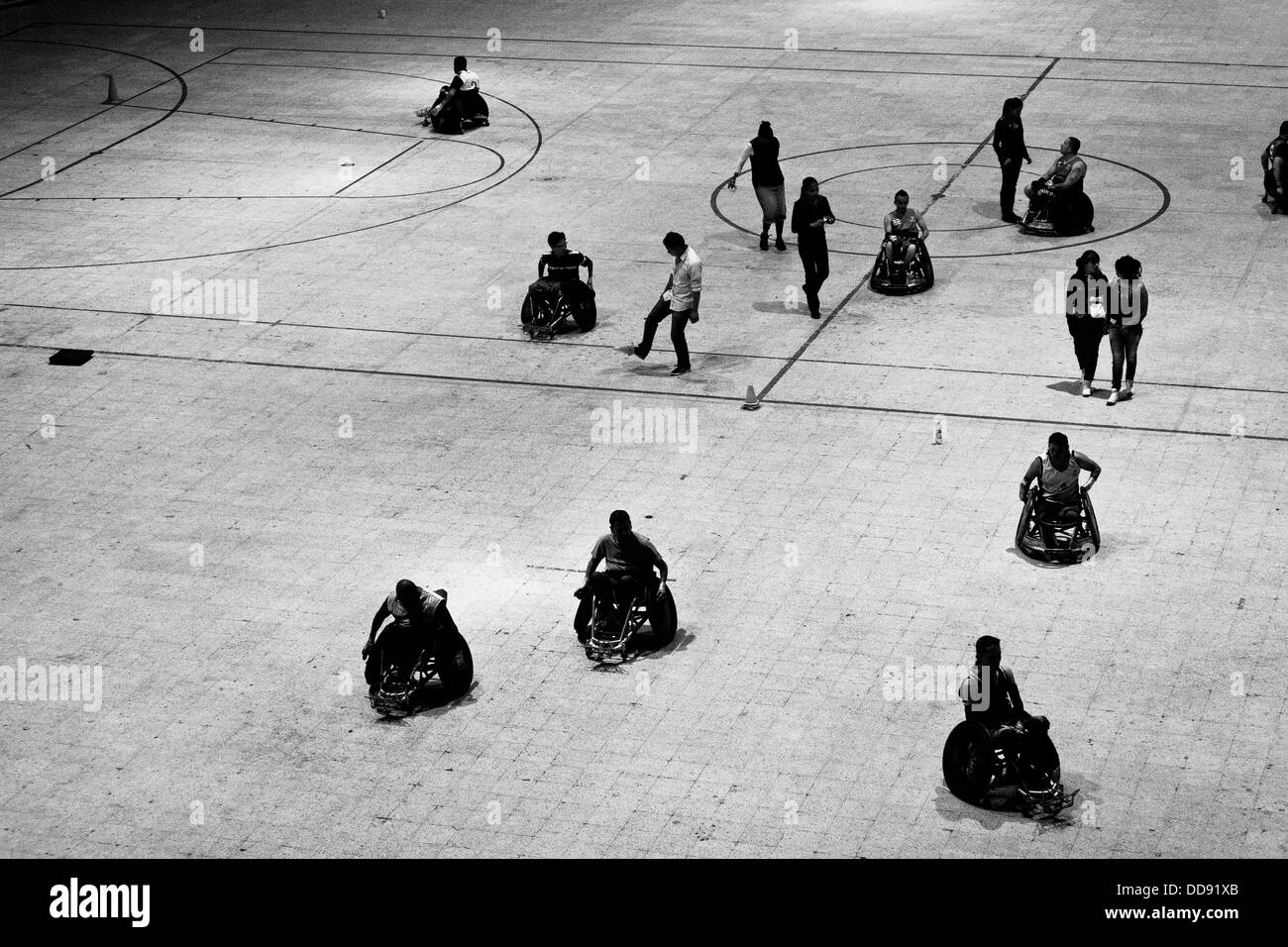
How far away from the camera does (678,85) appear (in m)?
37.8

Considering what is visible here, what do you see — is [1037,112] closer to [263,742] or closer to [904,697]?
[904,697]

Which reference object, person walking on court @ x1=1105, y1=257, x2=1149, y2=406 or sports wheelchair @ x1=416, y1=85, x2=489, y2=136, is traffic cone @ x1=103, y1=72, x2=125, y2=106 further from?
person walking on court @ x1=1105, y1=257, x2=1149, y2=406

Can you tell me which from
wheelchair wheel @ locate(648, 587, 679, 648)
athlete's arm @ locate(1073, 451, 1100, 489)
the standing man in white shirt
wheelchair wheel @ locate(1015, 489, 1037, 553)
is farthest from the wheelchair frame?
athlete's arm @ locate(1073, 451, 1100, 489)

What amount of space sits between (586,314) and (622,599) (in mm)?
8703

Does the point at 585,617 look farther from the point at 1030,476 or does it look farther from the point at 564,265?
the point at 564,265

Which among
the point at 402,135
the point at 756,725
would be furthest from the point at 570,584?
the point at 402,135

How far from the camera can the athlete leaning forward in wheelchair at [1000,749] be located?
48.6 ft

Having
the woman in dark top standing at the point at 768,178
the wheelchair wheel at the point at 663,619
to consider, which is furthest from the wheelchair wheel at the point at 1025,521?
the woman in dark top standing at the point at 768,178

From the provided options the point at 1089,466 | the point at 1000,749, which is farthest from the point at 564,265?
the point at 1000,749

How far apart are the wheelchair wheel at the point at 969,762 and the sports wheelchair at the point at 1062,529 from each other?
13.3 feet

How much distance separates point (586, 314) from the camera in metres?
25.4

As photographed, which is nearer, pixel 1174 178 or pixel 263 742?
pixel 263 742

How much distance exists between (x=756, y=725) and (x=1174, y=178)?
17770 millimetres
